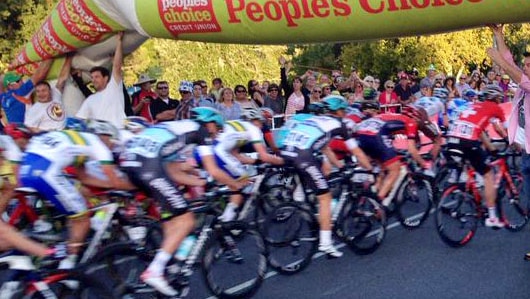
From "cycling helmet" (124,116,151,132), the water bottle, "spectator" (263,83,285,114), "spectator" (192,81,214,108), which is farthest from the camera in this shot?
"spectator" (263,83,285,114)

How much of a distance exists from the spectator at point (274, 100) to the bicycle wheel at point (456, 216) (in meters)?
5.92

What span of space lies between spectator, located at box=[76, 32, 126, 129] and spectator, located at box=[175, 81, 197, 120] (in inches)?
46.6

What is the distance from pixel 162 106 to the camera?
1086cm

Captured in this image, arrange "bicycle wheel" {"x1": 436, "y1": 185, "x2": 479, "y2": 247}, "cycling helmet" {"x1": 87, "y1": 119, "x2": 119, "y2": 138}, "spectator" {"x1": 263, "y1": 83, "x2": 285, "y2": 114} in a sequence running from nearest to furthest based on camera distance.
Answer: "cycling helmet" {"x1": 87, "y1": 119, "x2": 119, "y2": 138} < "bicycle wheel" {"x1": 436, "y1": 185, "x2": 479, "y2": 247} < "spectator" {"x1": 263, "y1": 83, "x2": 285, "y2": 114}

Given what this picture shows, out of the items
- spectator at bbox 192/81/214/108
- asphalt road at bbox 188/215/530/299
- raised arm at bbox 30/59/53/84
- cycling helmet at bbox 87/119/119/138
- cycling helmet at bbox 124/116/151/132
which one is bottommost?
asphalt road at bbox 188/215/530/299

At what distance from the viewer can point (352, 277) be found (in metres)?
7.18

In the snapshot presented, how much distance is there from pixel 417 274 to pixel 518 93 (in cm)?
193

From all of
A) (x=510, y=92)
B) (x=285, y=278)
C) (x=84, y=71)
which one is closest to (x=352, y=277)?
(x=285, y=278)

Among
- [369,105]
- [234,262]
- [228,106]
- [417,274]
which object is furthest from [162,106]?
[417,274]

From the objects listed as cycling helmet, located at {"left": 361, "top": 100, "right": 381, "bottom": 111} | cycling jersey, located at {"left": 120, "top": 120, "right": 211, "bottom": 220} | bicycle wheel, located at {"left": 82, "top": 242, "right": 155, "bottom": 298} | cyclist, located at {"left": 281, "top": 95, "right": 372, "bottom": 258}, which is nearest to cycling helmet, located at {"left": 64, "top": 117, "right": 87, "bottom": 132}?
cycling jersey, located at {"left": 120, "top": 120, "right": 211, "bottom": 220}

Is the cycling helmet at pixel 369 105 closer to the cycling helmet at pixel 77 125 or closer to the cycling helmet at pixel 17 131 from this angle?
the cycling helmet at pixel 77 125

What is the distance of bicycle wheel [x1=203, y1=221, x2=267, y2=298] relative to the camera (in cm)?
631

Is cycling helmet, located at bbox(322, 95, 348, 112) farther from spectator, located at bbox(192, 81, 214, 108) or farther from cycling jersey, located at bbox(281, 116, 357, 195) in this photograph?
spectator, located at bbox(192, 81, 214, 108)

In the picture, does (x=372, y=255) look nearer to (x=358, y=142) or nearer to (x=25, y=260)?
(x=358, y=142)
